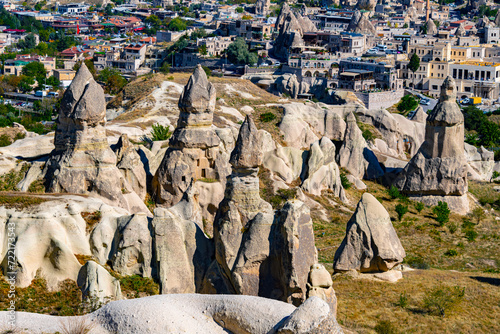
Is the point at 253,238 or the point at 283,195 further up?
the point at 253,238

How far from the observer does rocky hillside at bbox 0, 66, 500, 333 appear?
18406 mm

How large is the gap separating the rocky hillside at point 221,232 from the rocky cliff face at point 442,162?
78 millimetres

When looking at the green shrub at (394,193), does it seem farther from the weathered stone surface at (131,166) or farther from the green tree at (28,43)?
the green tree at (28,43)

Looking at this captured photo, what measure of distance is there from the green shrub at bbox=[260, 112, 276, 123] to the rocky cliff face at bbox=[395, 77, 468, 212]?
8195 millimetres

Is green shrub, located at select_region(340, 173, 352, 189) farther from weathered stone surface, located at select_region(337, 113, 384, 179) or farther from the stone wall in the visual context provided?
the stone wall

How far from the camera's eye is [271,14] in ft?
547

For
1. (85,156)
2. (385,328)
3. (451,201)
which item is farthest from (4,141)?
(451,201)

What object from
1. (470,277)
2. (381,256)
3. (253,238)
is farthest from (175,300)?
(470,277)

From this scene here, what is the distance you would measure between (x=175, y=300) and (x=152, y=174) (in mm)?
16097

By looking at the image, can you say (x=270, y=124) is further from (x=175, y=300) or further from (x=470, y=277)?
(x=175, y=300)

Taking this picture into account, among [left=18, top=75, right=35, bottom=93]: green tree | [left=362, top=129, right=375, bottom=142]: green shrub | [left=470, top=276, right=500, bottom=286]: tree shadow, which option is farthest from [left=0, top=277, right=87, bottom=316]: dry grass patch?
[left=18, top=75, right=35, bottom=93]: green tree

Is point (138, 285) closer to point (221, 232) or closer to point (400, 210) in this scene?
point (221, 232)

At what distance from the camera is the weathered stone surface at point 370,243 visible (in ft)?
80.6

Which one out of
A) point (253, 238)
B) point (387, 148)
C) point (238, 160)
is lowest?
point (387, 148)
